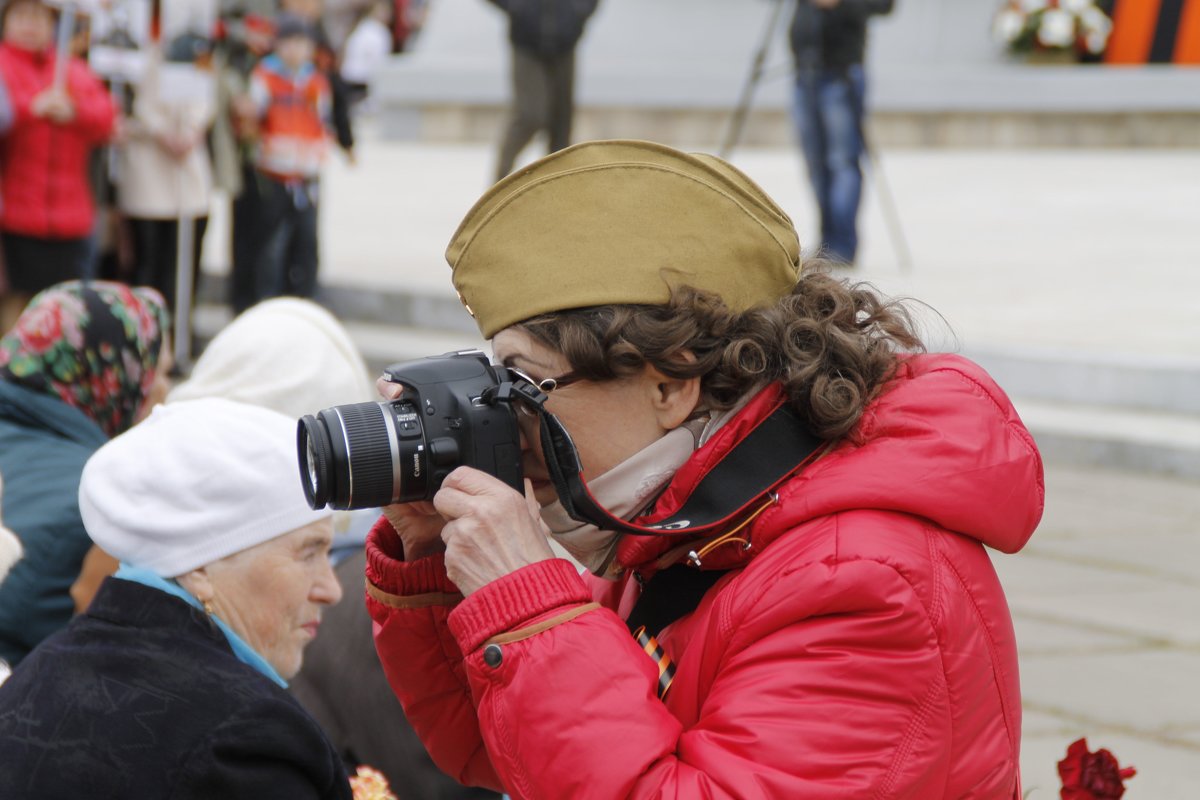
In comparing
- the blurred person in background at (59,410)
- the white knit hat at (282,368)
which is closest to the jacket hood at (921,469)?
the blurred person in background at (59,410)

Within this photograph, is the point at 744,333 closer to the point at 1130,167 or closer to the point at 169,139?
the point at 169,139

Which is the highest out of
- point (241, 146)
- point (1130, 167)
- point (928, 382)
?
point (928, 382)

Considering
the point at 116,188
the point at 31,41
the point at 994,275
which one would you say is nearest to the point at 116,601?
the point at 31,41

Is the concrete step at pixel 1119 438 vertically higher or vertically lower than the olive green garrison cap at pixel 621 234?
lower

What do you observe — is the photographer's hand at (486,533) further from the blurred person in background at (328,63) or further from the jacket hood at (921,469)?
the blurred person in background at (328,63)

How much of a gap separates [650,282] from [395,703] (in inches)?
52.8

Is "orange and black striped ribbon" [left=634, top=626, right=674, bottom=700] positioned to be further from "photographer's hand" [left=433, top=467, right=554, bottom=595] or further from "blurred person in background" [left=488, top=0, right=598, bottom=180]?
"blurred person in background" [left=488, top=0, right=598, bottom=180]

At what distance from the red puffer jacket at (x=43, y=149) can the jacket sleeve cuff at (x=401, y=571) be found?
546 cm

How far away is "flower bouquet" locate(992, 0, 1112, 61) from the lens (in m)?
16.5

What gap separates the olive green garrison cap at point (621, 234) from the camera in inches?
63.7

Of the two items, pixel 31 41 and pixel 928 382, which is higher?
pixel 928 382

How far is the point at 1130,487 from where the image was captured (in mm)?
5949

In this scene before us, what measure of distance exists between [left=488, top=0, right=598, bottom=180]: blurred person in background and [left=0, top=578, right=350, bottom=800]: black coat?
718 centimetres

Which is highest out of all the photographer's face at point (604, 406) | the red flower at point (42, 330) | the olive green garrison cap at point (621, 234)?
the olive green garrison cap at point (621, 234)
